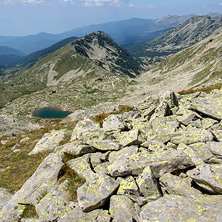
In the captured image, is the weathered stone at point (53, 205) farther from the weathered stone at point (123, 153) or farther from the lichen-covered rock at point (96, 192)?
the weathered stone at point (123, 153)

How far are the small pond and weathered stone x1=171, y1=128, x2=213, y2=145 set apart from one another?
Answer: 325 ft

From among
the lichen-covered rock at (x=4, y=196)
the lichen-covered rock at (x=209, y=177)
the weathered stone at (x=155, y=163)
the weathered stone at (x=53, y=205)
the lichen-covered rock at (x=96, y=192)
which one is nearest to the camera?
the lichen-covered rock at (x=209, y=177)

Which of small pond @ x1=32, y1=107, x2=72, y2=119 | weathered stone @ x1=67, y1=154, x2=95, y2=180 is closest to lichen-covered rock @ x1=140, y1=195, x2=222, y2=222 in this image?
weathered stone @ x1=67, y1=154, x2=95, y2=180

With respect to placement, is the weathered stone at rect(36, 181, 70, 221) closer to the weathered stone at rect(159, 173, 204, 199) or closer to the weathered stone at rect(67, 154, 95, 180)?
the weathered stone at rect(67, 154, 95, 180)

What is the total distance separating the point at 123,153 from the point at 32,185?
6692 mm

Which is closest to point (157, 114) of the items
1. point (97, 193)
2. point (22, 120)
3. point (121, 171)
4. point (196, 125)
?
point (196, 125)

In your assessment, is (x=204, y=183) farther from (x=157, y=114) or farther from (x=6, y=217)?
(x=6, y=217)

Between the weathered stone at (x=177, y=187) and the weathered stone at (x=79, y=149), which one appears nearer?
the weathered stone at (x=177, y=187)

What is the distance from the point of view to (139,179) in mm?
8141

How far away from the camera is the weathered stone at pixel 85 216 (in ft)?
23.9

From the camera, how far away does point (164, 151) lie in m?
9.33

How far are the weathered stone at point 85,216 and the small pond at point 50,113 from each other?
99.5 meters

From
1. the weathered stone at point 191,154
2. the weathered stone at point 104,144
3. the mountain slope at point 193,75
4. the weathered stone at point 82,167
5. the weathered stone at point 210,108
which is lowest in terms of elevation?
the mountain slope at point 193,75

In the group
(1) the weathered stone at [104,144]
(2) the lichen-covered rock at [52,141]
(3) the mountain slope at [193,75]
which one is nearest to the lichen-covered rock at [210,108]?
Result: (1) the weathered stone at [104,144]
